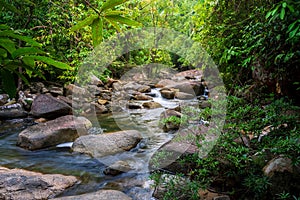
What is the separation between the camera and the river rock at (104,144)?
144 inches

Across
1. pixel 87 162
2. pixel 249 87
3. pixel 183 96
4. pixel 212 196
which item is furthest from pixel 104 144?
pixel 183 96

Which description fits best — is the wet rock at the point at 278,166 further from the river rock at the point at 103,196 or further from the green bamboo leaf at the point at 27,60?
the green bamboo leaf at the point at 27,60

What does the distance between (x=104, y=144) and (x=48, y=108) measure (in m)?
2.51

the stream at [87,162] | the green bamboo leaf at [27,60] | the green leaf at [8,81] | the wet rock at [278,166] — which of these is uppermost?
the green bamboo leaf at [27,60]

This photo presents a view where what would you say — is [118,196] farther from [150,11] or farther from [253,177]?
[150,11]

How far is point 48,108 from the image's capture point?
551cm

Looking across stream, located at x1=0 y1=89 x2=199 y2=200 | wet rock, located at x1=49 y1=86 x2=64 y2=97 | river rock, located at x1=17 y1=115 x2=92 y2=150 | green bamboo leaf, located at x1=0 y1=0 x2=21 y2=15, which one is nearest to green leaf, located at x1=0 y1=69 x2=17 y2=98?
green bamboo leaf, located at x1=0 y1=0 x2=21 y2=15

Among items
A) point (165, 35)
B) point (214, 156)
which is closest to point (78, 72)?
point (214, 156)

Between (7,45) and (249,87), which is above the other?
(7,45)

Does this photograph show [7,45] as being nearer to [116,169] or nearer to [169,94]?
[116,169]

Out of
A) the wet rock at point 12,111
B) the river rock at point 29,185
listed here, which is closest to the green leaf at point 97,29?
the river rock at point 29,185

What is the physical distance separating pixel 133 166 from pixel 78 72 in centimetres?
304

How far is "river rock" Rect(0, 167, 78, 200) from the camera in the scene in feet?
7.89

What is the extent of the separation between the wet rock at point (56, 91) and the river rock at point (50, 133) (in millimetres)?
2802
